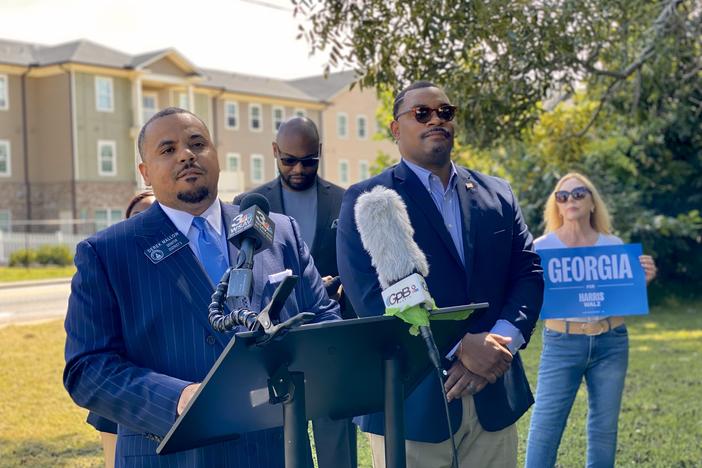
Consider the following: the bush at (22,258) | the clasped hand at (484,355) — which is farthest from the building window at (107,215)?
the clasped hand at (484,355)

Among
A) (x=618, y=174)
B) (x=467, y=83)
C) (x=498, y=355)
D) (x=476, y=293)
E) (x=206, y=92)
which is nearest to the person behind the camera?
(x=498, y=355)

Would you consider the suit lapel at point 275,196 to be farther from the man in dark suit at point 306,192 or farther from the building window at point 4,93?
the building window at point 4,93

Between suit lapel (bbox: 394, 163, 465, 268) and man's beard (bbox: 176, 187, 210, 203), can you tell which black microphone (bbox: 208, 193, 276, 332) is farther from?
suit lapel (bbox: 394, 163, 465, 268)

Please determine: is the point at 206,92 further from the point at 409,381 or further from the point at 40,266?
the point at 409,381

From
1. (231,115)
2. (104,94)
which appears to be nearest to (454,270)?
(104,94)

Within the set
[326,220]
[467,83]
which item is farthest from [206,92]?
[326,220]

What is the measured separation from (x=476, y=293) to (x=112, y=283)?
1.68 m

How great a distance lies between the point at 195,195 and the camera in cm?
289

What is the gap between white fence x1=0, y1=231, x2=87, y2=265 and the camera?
3441 centimetres

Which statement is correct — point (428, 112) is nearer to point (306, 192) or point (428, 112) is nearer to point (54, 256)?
point (306, 192)

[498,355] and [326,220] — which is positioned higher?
[326,220]

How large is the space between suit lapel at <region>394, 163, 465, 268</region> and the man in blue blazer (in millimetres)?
838

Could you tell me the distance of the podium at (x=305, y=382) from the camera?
6.93ft

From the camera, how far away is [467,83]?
346 inches
